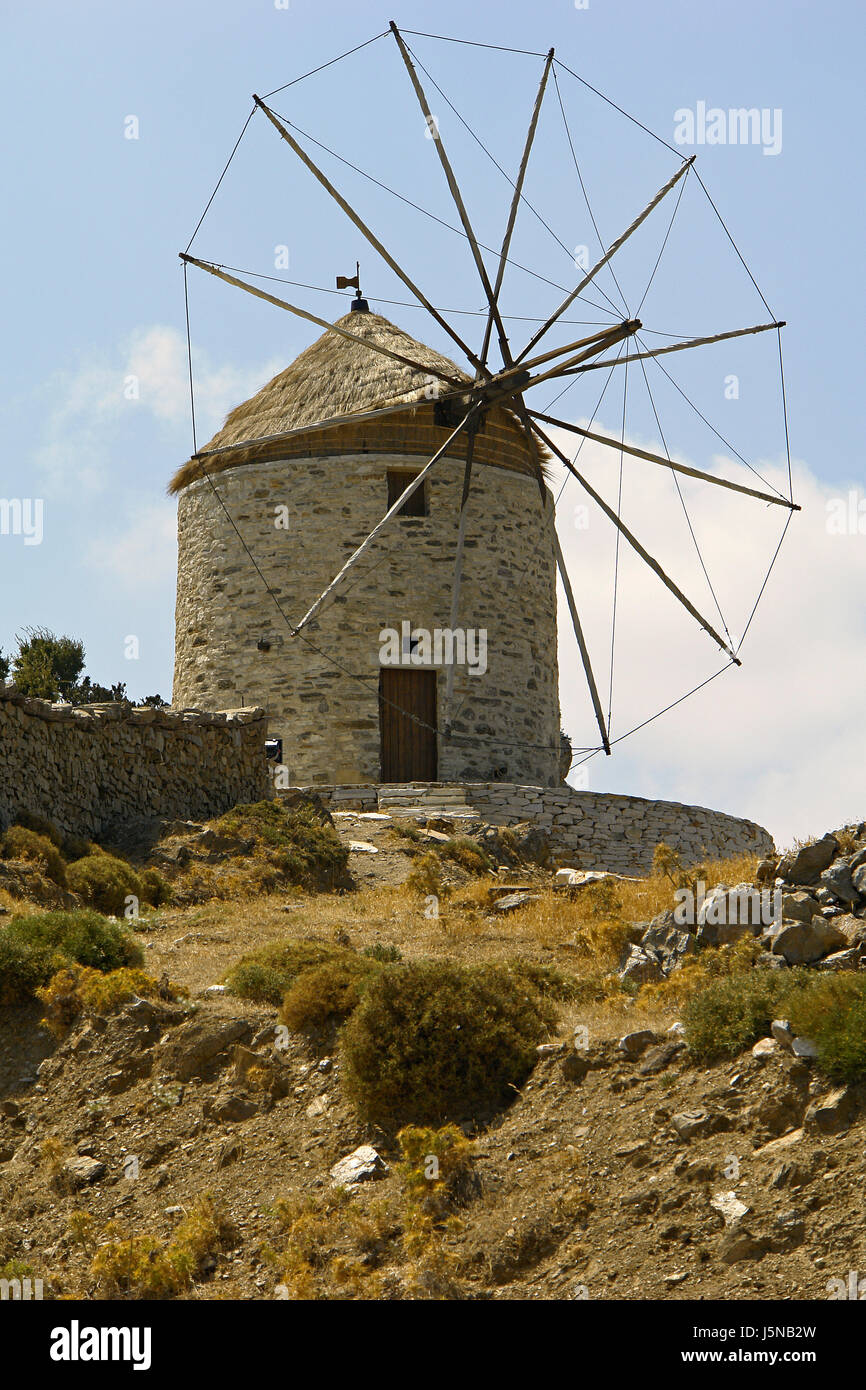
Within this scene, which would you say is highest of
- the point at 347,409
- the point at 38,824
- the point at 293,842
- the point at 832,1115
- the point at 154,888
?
the point at 347,409

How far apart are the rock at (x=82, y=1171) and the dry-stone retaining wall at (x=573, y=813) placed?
9.80 metres

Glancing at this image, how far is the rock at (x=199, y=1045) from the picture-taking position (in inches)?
339

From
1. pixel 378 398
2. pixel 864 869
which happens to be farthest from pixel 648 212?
pixel 864 869

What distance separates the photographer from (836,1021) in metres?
6.73

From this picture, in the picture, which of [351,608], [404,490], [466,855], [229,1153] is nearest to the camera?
[229,1153]

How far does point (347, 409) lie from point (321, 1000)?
12656 millimetres

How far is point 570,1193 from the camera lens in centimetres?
661

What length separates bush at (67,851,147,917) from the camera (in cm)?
1246

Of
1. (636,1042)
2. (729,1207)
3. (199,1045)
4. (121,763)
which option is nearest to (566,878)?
(121,763)

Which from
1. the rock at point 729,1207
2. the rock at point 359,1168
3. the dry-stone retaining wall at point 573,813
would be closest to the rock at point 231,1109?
the rock at point 359,1168

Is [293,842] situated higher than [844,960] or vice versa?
[293,842]

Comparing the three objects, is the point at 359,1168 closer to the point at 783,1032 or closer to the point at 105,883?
the point at 783,1032
